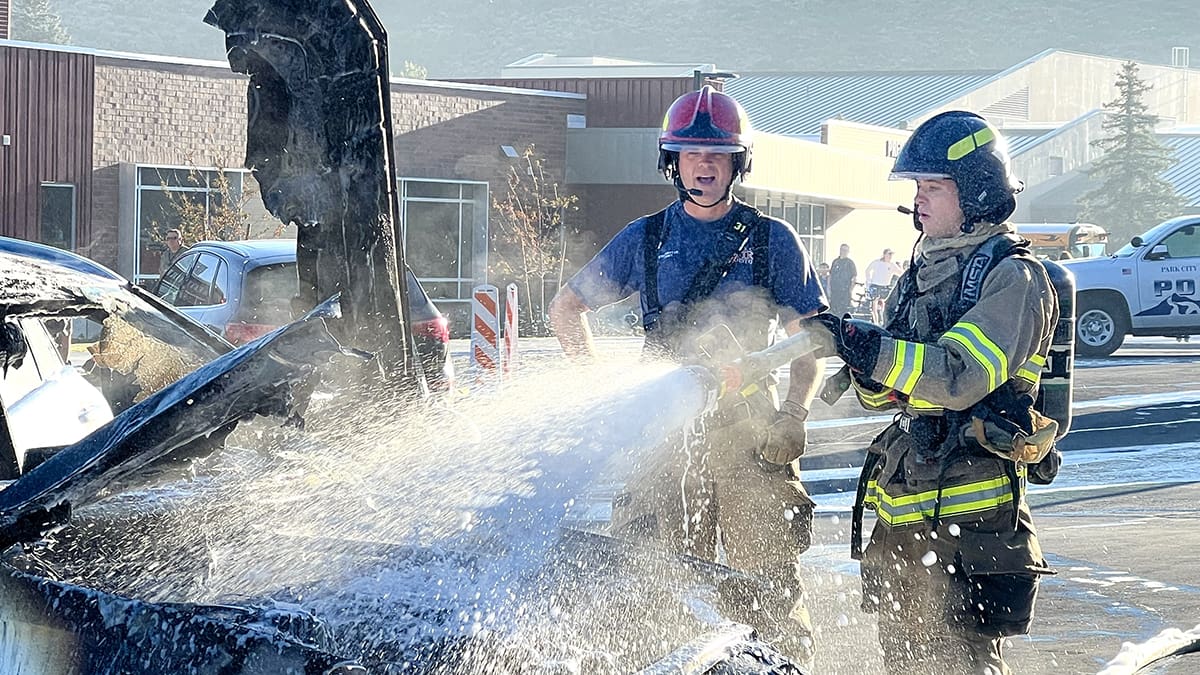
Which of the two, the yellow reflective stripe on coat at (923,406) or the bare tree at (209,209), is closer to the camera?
the yellow reflective stripe on coat at (923,406)

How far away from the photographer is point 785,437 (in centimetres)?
425

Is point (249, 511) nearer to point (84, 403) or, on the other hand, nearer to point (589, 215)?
point (84, 403)

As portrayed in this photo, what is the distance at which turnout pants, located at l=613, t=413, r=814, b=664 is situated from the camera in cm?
423

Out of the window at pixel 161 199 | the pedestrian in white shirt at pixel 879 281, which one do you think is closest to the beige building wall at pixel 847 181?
the pedestrian in white shirt at pixel 879 281

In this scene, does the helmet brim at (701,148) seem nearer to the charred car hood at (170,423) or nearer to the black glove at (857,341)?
the black glove at (857,341)

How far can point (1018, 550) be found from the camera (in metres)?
3.67

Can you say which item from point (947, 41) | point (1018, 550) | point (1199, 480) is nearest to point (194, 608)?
point (1018, 550)

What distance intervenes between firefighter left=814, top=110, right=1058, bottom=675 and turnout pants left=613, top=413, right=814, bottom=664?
400mm

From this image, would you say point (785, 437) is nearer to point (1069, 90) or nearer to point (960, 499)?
point (960, 499)

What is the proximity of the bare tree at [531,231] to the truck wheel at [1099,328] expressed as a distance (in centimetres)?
970

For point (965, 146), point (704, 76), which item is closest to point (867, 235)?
point (704, 76)

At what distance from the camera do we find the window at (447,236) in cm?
2628

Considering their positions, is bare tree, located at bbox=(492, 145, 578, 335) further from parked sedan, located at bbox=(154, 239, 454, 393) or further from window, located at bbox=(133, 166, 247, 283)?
parked sedan, located at bbox=(154, 239, 454, 393)

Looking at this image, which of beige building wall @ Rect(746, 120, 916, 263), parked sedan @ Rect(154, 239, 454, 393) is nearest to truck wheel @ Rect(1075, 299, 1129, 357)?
beige building wall @ Rect(746, 120, 916, 263)
